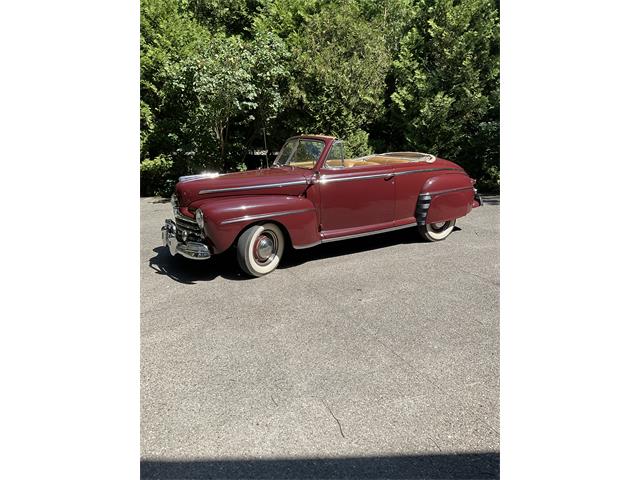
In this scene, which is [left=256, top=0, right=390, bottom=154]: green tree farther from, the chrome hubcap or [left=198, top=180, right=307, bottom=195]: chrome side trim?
the chrome hubcap

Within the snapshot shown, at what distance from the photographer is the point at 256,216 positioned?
462cm

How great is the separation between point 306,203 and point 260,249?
2.46 feet

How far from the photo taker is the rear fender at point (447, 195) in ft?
19.5

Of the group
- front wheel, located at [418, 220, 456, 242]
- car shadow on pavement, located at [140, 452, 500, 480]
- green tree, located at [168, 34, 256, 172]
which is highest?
green tree, located at [168, 34, 256, 172]

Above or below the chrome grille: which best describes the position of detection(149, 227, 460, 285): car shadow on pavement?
Answer: below

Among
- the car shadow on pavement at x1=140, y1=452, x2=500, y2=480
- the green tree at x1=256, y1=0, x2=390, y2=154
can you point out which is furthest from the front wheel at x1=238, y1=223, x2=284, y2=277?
the green tree at x1=256, y1=0, x2=390, y2=154

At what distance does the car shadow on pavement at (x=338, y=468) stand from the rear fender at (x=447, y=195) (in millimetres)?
4171

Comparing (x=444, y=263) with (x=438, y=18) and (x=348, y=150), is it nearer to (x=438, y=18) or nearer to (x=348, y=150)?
(x=348, y=150)

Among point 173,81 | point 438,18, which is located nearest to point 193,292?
point 173,81

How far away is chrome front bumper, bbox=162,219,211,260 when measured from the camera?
4512 millimetres

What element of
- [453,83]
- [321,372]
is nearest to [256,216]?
[321,372]

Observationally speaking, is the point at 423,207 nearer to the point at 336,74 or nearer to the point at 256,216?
the point at 256,216

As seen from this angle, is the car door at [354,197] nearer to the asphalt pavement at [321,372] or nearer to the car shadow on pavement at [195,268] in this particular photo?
the asphalt pavement at [321,372]

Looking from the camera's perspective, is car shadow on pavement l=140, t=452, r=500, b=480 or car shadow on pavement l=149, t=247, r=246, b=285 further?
car shadow on pavement l=149, t=247, r=246, b=285
